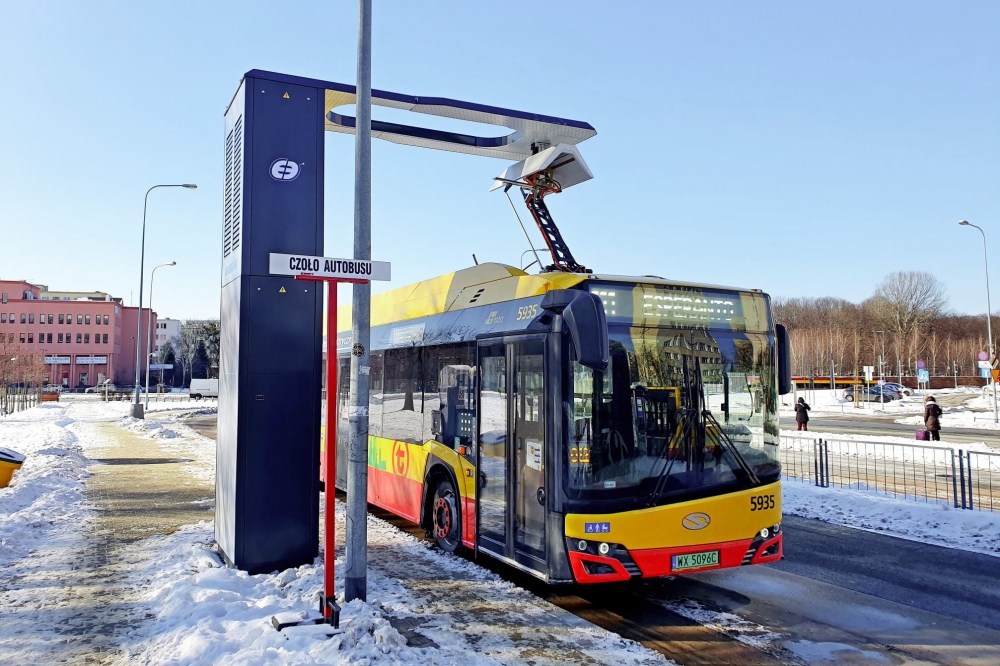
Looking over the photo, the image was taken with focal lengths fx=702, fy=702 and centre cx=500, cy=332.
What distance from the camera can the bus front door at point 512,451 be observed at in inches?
251

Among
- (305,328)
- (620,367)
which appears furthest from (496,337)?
(305,328)

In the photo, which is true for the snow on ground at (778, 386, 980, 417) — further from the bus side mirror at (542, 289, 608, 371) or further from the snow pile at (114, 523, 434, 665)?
the snow pile at (114, 523, 434, 665)

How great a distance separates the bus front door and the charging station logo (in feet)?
8.86

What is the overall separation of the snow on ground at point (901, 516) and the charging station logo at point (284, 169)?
9.24m

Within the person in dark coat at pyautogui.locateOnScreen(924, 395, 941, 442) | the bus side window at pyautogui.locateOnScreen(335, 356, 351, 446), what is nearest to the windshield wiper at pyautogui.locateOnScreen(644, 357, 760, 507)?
the bus side window at pyautogui.locateOnScreen(335, 356, 351, 446)

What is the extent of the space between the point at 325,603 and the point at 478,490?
224cm

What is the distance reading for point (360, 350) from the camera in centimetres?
611

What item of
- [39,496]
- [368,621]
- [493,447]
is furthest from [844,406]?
[368,621]

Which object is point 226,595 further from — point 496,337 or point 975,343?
point 975,343

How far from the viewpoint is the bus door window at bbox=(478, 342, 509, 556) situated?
6.98m

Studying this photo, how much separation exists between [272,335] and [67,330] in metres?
100

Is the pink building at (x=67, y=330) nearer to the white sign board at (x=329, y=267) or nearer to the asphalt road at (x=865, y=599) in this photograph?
the white sign board at (x=329, y=267)

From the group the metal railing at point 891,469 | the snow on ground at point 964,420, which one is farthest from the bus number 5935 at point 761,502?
the snow on ground at point 964,420

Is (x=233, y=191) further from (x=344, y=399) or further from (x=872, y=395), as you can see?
(x=872, y=395)
